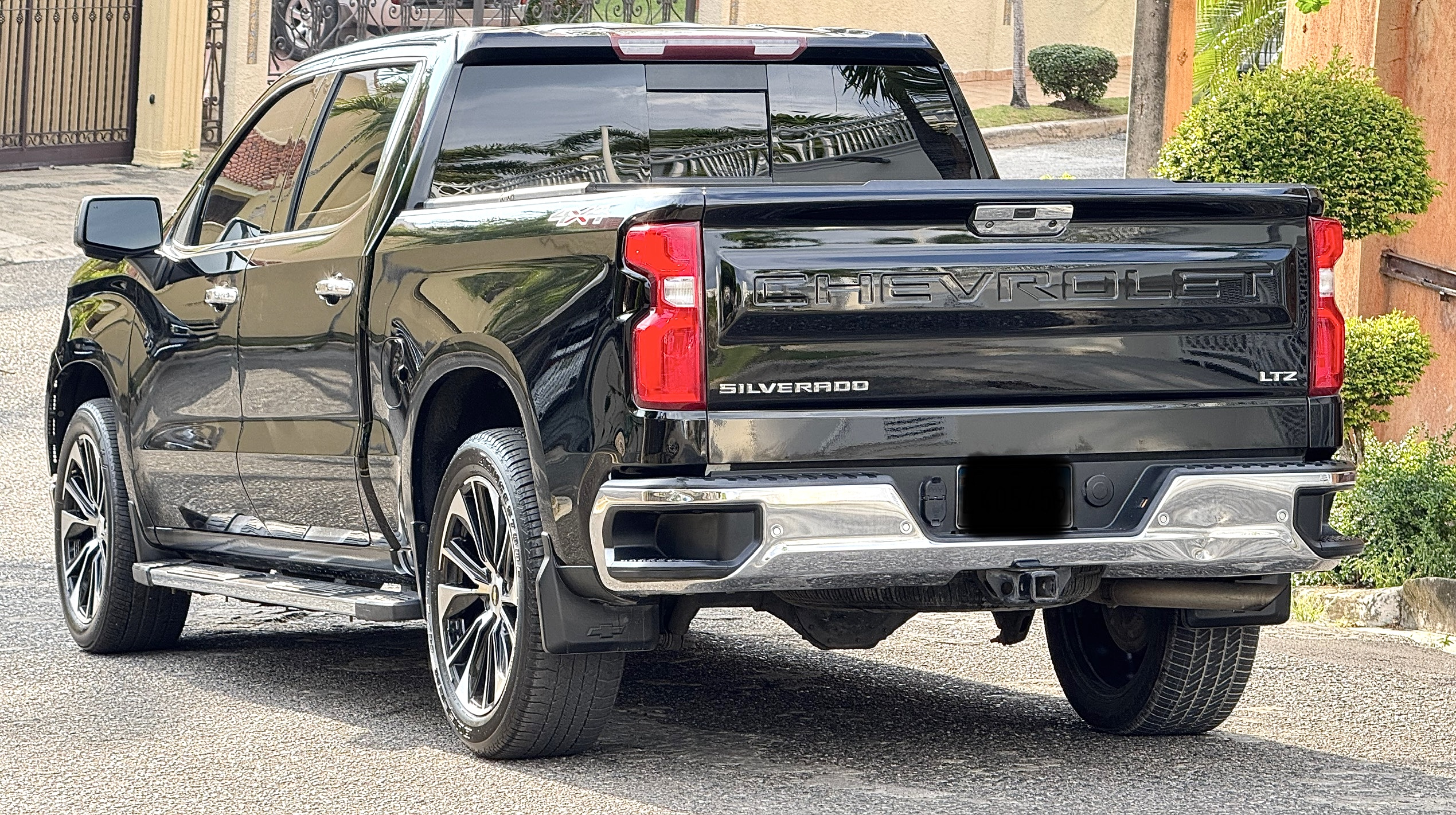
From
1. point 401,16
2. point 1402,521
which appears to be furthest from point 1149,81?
point 401,16

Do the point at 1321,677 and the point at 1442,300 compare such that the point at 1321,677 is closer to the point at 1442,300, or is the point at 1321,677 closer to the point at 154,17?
the point at 1442,300

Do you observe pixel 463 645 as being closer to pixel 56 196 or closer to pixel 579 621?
pixel 579 621

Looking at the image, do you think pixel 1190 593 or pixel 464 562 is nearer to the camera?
pixel 1190 593

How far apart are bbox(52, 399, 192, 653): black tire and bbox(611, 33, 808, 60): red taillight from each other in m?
2.31

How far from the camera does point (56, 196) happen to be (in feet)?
66.6

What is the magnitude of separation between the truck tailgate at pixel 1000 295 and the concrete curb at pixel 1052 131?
2111 cm

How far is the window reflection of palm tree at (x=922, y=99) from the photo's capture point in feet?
21.9

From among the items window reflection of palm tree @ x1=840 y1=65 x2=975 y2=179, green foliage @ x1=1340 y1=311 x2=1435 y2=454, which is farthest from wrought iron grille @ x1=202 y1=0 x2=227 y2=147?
window reflection of palm tree @ x1=840 y1=65 x2=975 y2=179

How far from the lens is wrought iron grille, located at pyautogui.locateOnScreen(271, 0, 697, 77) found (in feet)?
79.6

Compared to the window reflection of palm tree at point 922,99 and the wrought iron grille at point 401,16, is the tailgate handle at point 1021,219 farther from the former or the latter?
the wrought iron grille at point 401,16

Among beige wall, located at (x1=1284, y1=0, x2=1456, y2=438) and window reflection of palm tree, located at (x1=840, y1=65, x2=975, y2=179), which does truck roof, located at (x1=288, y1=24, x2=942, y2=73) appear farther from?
beige wall, located at (x1=1284, y1=0, x2=1456, y2=438)

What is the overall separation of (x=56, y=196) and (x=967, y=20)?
18.5 m

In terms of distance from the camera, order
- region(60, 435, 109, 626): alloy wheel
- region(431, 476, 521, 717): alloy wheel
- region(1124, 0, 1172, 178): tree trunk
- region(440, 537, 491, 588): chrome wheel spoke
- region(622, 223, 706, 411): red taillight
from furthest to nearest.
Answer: region(1124, 0, 1172, 178): tree trunk, region(60, 435, 109, 626): alloy wheel, region(440, 537, 491, 588): chrome wheel spoke, region(431, 476, 521, 717): alloy wheel, region(622, 223, 706, 411): red taillight

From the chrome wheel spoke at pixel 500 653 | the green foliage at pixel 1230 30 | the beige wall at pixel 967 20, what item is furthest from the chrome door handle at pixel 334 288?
the beige wall at pixel 967 20
